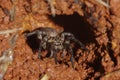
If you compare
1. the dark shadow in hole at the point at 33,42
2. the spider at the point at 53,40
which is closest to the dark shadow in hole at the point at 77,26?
the spider at the point at 53,40

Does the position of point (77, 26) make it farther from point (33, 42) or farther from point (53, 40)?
point (33, 42)

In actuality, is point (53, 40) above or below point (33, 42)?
above

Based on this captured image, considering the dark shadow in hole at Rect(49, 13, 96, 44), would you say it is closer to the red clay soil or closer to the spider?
the red clay soil

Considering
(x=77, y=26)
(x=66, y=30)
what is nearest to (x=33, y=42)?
(x=66, y=30)

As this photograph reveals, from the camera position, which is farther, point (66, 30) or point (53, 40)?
point (66, 30)

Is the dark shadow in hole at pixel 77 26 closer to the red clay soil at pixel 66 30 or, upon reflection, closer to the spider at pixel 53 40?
the red clay soil at pixel 66 30

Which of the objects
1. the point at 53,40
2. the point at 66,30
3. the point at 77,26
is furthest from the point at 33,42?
the point at 77,26

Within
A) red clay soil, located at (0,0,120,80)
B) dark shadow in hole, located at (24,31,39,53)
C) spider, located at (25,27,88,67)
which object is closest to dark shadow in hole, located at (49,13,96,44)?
red clay soil, located at (0,0,120,80)
